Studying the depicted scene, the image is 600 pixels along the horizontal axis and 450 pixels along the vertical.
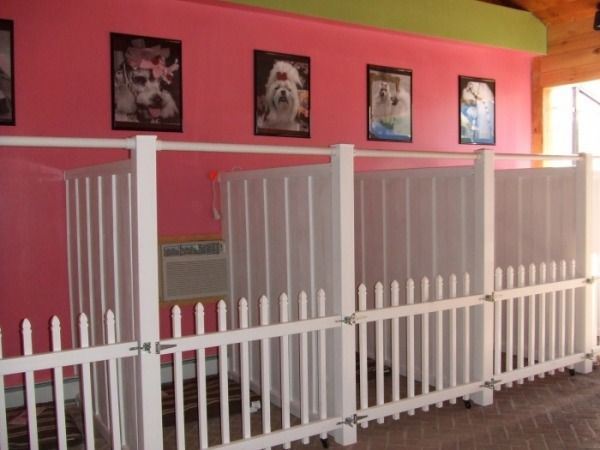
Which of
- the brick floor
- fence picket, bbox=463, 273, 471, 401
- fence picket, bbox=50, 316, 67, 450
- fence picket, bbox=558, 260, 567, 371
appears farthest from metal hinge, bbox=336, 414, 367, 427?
fence picket, bbox=558, 260, 567, 371

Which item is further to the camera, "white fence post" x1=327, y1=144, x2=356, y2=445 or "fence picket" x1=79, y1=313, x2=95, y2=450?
"white fence post" x1=327, y1=144, x2=356, y2=445

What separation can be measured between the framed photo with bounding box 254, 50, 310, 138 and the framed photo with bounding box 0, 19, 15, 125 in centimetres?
166

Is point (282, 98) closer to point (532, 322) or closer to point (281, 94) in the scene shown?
point (281, 94)

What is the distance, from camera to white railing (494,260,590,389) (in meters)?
3.74

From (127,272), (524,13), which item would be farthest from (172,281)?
(524,13)

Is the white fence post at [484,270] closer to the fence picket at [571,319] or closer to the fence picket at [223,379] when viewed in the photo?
the fence picket at [571,319]

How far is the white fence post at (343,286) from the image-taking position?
3.02 metres

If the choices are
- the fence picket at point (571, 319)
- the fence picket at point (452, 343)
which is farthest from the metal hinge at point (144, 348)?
the fence picket at point (571, 319)

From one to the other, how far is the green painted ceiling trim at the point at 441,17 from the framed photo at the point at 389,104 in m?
0.38

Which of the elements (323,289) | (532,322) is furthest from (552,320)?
(323,289)

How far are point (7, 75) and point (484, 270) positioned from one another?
307cm

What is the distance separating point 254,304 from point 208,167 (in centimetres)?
112

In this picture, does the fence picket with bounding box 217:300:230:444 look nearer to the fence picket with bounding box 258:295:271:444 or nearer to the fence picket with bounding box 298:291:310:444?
the fence picket with bounding box 258:295:271:444

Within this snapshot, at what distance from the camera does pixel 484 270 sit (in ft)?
11.7
